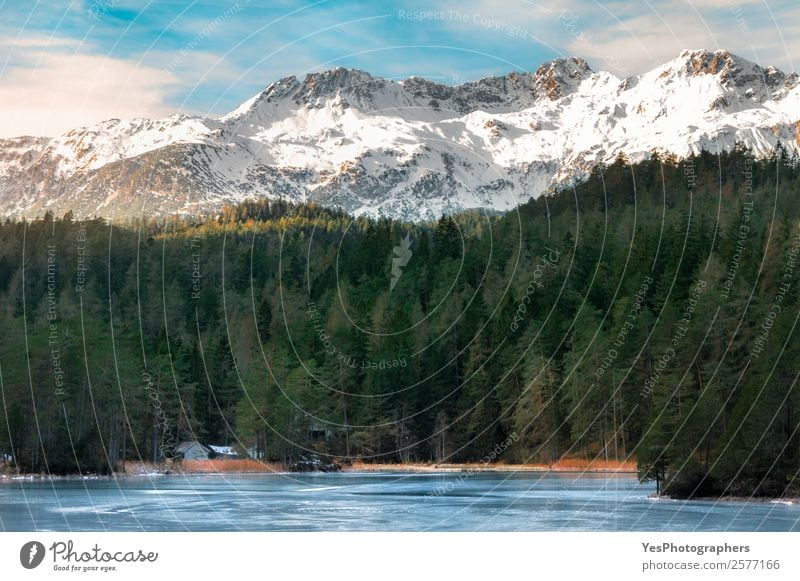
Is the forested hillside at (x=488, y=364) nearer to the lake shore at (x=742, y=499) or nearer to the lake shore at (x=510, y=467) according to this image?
the lake shore at (x=742, y=499)

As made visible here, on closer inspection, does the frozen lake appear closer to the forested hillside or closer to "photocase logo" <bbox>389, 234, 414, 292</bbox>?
the forested hillside

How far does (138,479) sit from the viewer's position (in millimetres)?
95875

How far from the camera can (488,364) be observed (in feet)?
401

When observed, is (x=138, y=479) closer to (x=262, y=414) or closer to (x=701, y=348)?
(x=262, y=414)

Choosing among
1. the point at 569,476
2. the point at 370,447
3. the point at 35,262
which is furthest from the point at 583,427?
the point at 35,262

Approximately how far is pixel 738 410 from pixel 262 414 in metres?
56.0

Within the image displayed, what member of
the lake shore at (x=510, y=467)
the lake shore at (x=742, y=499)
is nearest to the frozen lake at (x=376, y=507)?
the lake shore at (x=742, y=499)
